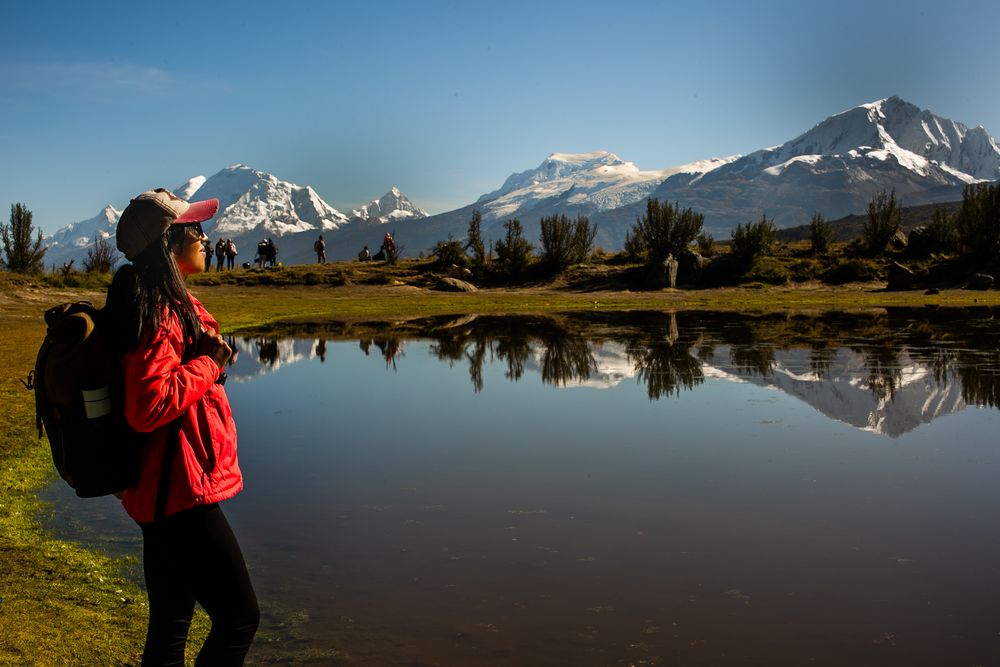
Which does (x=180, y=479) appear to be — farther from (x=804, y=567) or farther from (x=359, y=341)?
(x=359, y=341)

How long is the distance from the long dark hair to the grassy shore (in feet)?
7.13

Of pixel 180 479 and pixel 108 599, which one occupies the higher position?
pixel 180 479

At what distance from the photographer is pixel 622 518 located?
22.3 feet

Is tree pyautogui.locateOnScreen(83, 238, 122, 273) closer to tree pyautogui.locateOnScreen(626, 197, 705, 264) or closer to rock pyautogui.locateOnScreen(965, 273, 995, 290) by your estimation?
tree pyautogui.locateOnScreen(626, 197, 705, 264)

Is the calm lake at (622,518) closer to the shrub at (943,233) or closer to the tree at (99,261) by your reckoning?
the tree at (99,261)

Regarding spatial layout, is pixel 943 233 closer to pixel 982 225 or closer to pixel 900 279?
pixel 982 225

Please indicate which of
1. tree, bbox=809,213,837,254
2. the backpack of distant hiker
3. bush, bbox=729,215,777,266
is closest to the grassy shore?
the backpack of distant hiker

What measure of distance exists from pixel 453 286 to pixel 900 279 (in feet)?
72.9

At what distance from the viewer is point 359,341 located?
22.1m

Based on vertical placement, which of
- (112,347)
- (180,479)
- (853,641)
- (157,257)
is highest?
(157,257)

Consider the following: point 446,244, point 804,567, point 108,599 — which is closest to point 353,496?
point 108,599

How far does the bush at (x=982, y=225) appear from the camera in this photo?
41250 millimetres

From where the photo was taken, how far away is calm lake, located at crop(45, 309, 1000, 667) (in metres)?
4.76

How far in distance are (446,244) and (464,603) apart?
47.6 m
